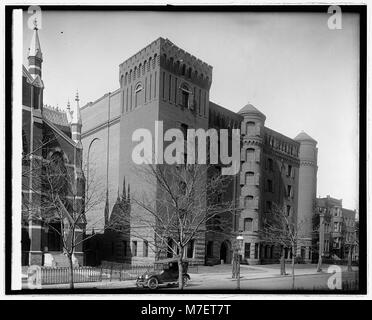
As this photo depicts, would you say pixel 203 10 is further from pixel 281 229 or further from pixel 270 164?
pixel 281 229

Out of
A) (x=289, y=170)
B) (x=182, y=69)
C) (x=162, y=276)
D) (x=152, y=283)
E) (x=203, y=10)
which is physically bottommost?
(x=152, y=283)

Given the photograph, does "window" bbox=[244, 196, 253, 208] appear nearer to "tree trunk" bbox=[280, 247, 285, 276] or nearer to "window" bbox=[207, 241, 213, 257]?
"window" bbox=[207, 241, 213, 257]

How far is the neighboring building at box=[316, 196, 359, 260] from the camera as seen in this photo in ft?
45.2

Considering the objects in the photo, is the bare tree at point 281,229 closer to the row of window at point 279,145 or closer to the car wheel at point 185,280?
the row of window at point 279,145

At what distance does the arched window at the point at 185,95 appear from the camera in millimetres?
14992

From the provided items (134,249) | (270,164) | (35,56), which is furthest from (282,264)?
(35,56)

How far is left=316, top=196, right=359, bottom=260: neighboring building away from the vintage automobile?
588 cm

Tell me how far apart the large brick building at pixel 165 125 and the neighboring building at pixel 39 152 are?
26.1 inches

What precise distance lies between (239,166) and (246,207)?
6.91 ft

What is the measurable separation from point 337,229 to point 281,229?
2.56 meters

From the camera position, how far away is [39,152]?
1436 centimetres

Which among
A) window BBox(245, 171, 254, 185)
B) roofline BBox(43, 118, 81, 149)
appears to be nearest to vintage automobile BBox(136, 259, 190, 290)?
window BBox(245, 171, 254, 185)

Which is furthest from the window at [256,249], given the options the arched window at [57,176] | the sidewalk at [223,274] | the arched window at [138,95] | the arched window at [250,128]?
the arched window at [57,176]
